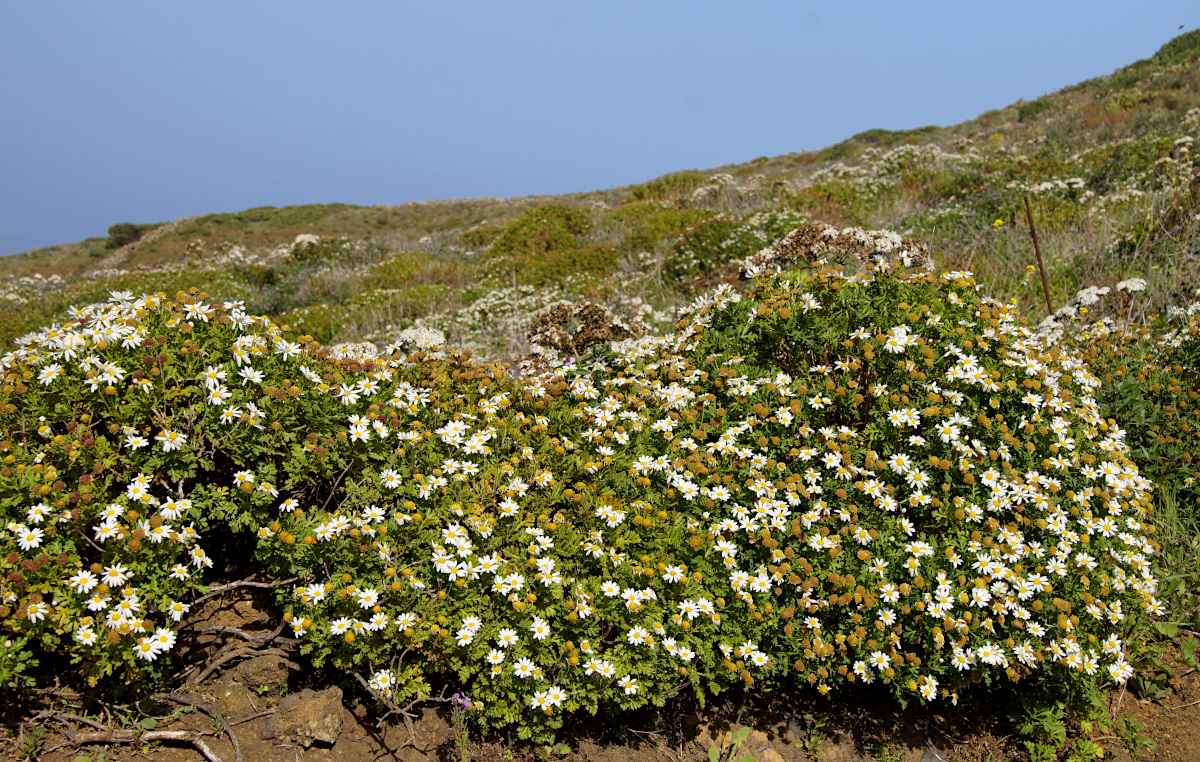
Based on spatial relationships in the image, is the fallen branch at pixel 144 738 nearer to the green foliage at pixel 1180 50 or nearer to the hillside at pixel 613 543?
the hillside at pixel 613 543

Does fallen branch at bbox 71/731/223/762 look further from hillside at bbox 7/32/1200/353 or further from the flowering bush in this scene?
hillside at bbox 7/32/1200/353

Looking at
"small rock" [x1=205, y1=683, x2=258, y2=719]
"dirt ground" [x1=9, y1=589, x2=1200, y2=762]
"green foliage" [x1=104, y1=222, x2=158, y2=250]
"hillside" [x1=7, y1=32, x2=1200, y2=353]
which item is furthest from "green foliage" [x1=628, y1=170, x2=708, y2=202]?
"green foliage" [x1=104, y1=222, x2=158, y2=250]

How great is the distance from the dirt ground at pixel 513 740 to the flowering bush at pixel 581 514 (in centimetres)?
18

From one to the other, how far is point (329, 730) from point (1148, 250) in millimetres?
8302

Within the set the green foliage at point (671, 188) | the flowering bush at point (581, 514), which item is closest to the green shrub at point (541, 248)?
the green foliage at point (671, 188)

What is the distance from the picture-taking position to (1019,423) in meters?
3.20

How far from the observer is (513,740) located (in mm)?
2693

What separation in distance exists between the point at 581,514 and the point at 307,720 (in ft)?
4.26

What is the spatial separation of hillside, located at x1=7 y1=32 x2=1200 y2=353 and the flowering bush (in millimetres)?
3467

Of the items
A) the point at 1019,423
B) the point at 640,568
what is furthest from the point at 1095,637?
the point at 640,568

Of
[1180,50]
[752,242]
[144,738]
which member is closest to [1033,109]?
[1180,50]

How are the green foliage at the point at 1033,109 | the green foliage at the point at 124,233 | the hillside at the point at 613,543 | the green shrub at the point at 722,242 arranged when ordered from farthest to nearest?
the green foliage at the point at 124,233
the green foliage at the point at 1033,109
the green shrub at the point at 722,242
the hillside at the point at 613,543

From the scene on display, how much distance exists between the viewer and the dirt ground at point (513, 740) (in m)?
2.49

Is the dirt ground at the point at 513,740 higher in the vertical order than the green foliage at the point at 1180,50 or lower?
lower
